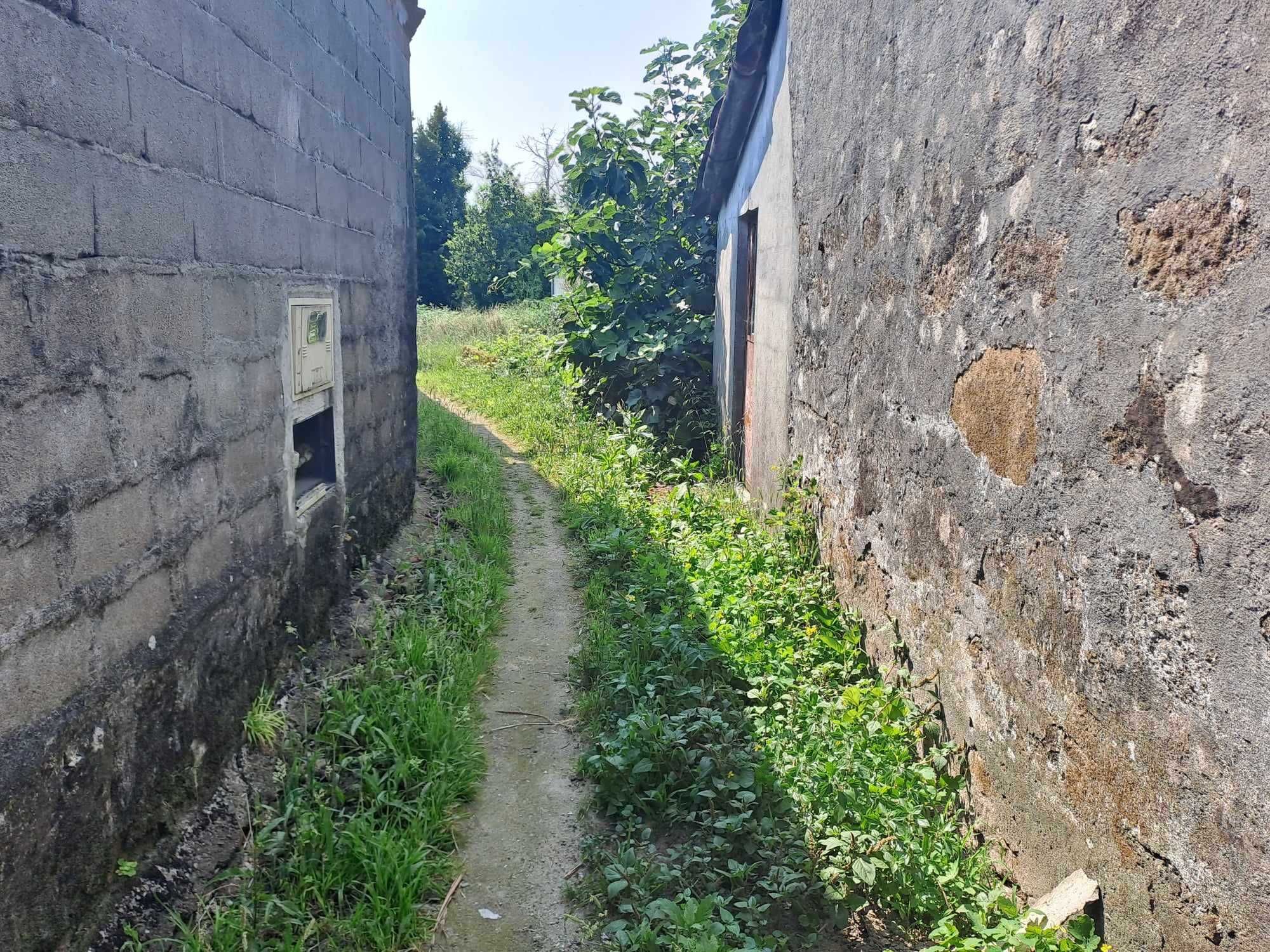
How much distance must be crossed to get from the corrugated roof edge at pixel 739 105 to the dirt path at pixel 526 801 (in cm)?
391

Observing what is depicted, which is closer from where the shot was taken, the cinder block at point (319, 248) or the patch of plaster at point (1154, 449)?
the patch of plaster at point (1154, 449)

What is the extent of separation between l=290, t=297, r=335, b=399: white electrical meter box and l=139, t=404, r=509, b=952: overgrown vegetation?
114cm

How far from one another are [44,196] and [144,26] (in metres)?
0.70

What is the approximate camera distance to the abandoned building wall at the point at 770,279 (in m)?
5.35

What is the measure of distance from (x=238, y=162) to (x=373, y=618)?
2.18 m

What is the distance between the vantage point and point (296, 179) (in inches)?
140

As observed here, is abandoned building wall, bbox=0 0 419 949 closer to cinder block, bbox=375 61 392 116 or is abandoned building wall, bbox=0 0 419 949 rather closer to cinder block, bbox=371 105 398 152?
cinder block, bbox=371 105 398 152

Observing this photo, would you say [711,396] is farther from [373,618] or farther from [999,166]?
[999,166]

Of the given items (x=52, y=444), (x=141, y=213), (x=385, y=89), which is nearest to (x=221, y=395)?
(x=141, y=213)

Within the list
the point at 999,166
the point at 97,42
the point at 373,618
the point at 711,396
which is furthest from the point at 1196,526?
the point at 711,396

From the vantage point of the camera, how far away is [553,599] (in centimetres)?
505

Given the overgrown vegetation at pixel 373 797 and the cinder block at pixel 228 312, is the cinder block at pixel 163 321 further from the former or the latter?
the overgrown vegetation at pixel 373 797

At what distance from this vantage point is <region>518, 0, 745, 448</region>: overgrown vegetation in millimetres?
8859

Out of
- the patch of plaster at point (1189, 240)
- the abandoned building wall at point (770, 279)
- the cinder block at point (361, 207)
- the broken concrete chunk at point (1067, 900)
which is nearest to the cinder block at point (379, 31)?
the cinder block at point (361, 207)
